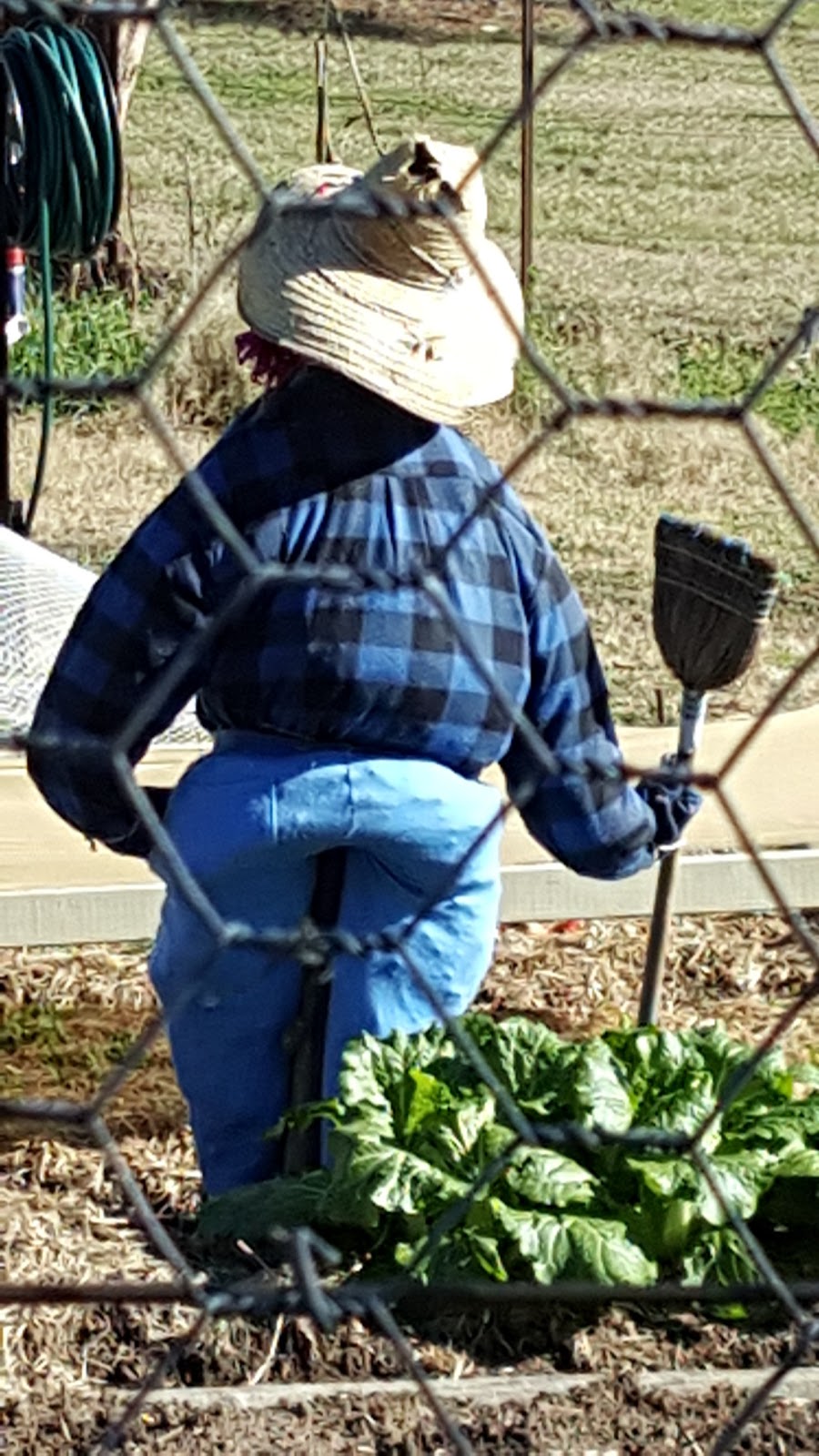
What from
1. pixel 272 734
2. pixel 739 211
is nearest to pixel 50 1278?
pixel 272 734

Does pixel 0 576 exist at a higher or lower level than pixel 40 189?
lower

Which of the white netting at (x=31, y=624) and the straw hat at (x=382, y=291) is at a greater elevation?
the straw hat at (x=382, y=291)

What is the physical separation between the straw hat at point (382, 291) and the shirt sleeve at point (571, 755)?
245 millimetres

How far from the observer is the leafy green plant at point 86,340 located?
227 inches

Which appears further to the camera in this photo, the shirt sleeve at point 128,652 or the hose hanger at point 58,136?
the hose hanger at point 58,136

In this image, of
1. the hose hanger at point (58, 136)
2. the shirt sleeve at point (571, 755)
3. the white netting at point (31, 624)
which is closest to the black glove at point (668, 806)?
the shirt sleeve at point (571, 755)

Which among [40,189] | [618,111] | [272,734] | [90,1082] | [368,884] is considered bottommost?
[90,1082]

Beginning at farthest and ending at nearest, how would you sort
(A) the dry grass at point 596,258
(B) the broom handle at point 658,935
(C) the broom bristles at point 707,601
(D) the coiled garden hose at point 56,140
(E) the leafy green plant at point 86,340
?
(E) the leafy green plant at point 86,340
(A) the dry grass at point 596,258
(D) the coiled garden hose at point 56,140
(B) the broom handle at point 658,935
(C) the broom bristles at point 707,601

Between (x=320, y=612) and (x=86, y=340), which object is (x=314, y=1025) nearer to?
(x=320, y=612)

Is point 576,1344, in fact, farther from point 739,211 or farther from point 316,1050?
point 739,211

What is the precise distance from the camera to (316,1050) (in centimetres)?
250

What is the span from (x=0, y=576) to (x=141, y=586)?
4.08 ft

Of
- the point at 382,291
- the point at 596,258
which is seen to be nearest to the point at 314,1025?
the point at 382,291

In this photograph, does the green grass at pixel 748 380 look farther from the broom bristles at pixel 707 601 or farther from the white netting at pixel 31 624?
the broom bristles at pixel 707 601
